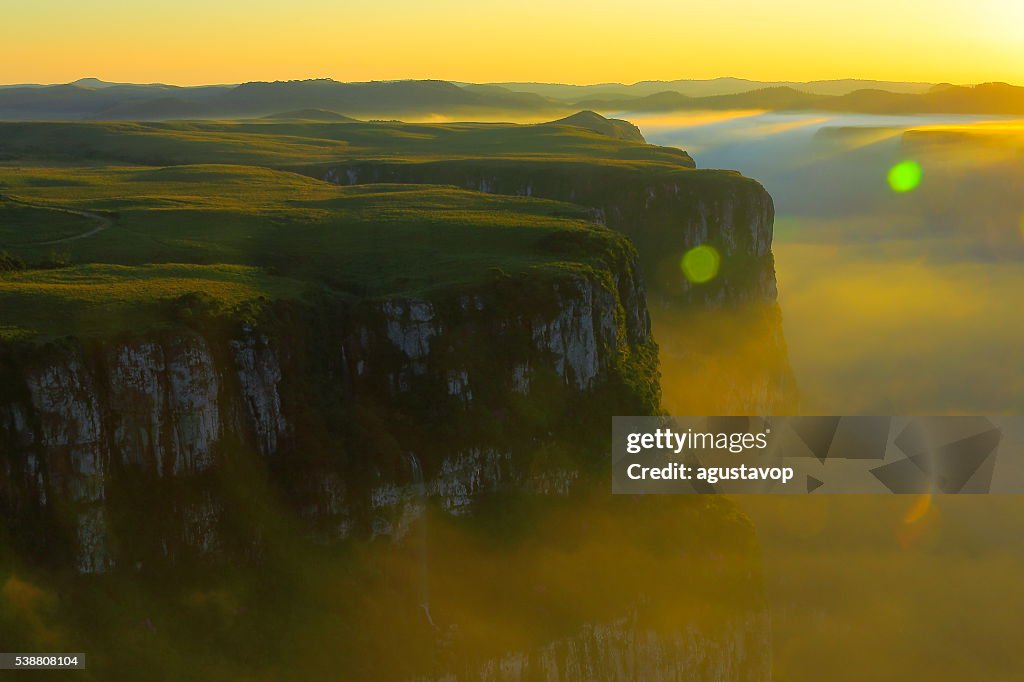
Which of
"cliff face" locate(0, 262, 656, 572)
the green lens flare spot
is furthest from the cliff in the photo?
the green lens flare spot

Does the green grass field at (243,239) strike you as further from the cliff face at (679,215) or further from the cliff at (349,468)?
the cliff face at (679,215)

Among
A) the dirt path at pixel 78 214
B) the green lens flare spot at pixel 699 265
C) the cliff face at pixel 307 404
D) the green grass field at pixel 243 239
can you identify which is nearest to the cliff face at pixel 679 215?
the green lens flare spot at pixel 699 265

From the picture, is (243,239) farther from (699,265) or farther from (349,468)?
(699,265)

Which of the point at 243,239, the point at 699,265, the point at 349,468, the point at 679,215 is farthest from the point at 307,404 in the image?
the point at 679,215

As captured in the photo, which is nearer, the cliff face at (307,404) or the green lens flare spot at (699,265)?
the cliff face at (307,404)

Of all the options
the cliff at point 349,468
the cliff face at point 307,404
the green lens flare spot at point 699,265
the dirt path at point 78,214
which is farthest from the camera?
the green lens flare spot at point 699,265
